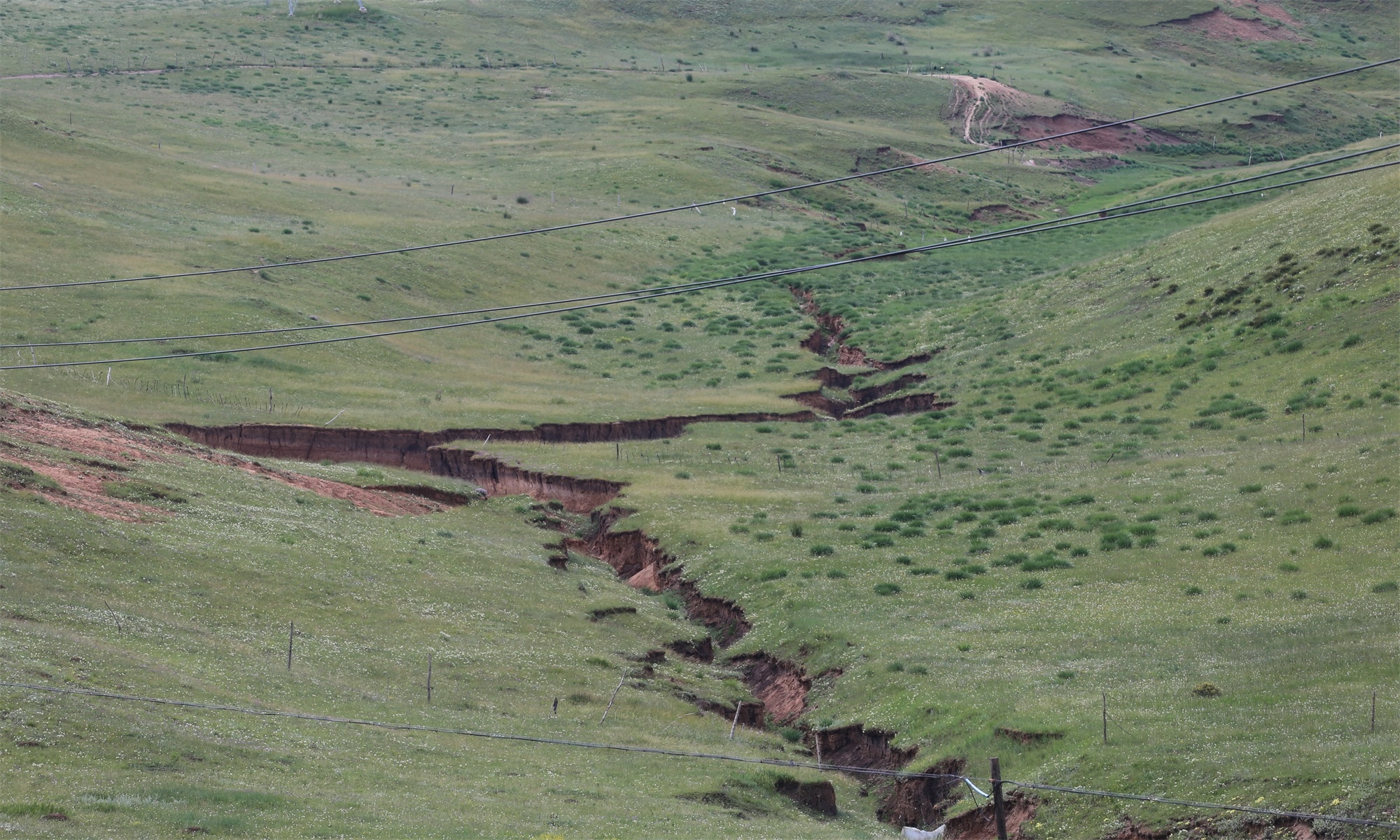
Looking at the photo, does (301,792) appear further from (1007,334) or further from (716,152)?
(716,152)

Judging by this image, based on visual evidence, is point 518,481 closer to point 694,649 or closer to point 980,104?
point 694,649

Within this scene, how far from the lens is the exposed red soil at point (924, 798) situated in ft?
86.1

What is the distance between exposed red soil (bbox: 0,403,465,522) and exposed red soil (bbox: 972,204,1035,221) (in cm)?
6526

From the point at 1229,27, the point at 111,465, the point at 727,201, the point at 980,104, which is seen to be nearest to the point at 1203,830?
the point at 111,465

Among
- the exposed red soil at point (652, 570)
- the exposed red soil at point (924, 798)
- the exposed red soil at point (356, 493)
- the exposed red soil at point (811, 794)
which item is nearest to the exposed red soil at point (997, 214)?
the exposed red soil at point (652, 570)

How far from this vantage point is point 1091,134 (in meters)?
127

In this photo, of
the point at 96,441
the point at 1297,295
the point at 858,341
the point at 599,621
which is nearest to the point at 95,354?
the point at 96,441

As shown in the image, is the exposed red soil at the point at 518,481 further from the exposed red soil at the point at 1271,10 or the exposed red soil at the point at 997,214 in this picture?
the exposed red soil at the point at 1271,10

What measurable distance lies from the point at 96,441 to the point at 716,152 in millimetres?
71396

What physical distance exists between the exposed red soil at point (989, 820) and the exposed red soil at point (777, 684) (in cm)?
751

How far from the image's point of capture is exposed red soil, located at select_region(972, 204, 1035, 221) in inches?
4038

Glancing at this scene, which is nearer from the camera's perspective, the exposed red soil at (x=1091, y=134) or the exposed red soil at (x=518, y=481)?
the exposed red soil at (x=518, y=481)

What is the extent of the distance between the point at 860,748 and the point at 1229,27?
155 meters

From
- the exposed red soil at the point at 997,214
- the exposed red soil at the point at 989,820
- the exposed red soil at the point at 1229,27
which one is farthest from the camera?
the exposed red soil at the point at 1229,27
